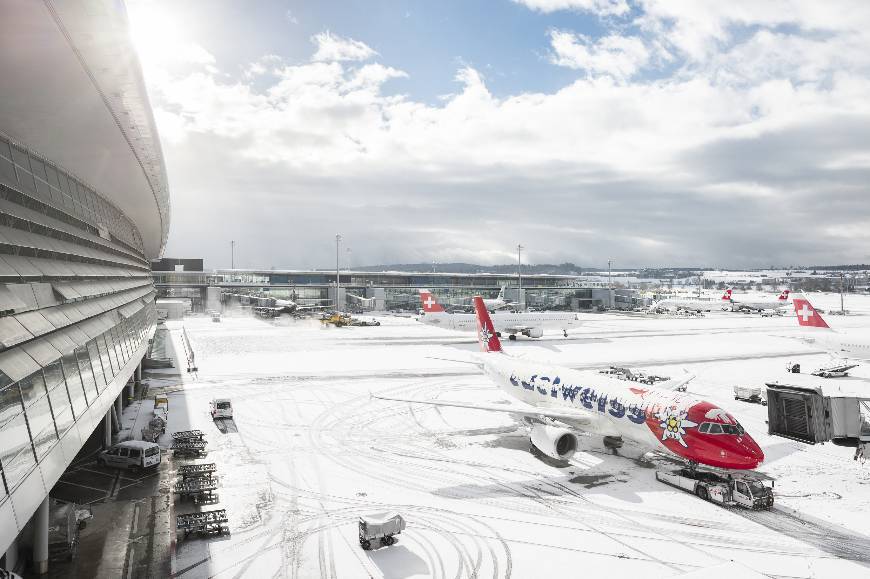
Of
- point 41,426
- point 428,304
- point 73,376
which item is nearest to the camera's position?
point 41,426

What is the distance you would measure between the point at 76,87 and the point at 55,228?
754cm

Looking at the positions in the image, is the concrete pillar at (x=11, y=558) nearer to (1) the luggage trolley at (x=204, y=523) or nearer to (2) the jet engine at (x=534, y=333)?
(1) the luggage trolley at (x=204, y=523)

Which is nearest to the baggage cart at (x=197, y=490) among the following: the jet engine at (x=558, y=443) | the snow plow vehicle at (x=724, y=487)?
the jet engine at (x=558, y=443)

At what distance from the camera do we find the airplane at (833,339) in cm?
5319

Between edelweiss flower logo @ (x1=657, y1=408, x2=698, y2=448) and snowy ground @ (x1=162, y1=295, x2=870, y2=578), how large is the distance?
8.96 ft

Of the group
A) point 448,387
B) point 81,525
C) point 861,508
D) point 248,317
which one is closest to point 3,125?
point 81,525

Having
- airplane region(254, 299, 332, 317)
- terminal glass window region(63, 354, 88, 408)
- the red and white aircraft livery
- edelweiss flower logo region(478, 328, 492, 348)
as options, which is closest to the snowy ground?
the red and white aircraft livery

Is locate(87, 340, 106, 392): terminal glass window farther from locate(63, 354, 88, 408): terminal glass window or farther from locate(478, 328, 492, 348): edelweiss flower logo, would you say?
locate(478, 328, 492, 348): edelweiss flower logo

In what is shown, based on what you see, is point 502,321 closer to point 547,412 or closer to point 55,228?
point 547,412

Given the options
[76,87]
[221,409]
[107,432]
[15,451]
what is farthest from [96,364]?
[221,409]

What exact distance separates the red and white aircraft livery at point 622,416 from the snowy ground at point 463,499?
1.95 metres

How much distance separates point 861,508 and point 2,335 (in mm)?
32424

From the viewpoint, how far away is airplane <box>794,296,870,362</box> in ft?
174

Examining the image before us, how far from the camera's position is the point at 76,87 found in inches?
545
